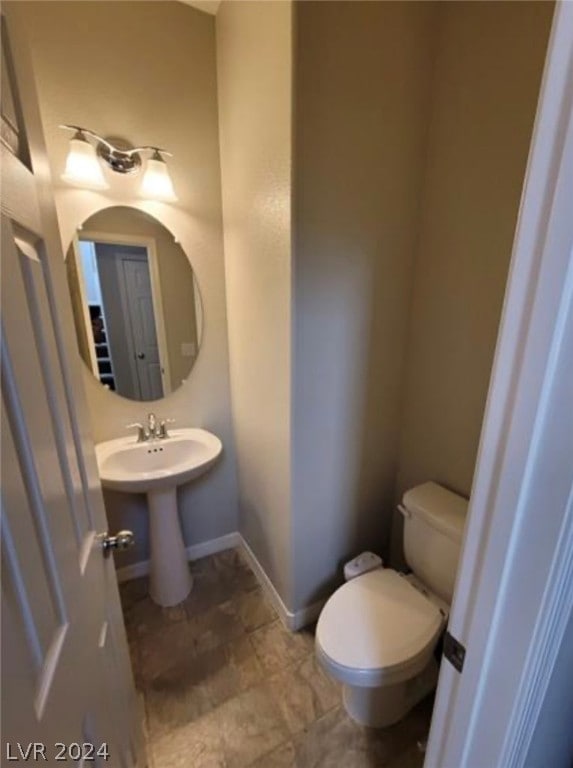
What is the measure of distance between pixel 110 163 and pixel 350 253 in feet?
3.37

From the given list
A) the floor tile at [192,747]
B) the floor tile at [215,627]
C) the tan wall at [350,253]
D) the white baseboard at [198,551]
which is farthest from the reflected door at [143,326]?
the floor tile at [192,747]

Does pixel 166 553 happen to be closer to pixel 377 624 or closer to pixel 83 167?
pixel 377 624

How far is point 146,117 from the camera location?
1512 mm

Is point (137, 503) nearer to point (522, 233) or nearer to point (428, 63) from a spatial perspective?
point (522, 233)

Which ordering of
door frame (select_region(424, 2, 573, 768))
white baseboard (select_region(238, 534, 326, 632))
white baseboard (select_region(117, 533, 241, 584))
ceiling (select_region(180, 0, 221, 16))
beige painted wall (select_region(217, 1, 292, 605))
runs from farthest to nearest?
white baseboard (select_region(117, 533, 241, 584))
white baseboard (select_region(238, 534, 326, 632))
ceiling (select_region(180, 0, 221, 16))
beige painted wall (select_region(217, 1, 292, 605))
door frame (select_region(424, 2, 573, 768))

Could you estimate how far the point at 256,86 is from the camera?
50.7 inches

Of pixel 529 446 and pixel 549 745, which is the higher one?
pixel 529 446

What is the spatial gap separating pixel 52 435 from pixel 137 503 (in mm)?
1415

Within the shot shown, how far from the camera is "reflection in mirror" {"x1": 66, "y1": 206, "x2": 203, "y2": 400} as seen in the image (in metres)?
1.57

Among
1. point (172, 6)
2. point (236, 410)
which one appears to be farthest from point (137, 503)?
point (172, 6)

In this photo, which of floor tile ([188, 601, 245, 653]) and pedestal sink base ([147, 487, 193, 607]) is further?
pedestal sink base ([147, 487, 193, 607])

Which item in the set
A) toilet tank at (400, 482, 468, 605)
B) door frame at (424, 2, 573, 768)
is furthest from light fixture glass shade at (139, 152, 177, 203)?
toilet tank at (400, 482, 468, 605)

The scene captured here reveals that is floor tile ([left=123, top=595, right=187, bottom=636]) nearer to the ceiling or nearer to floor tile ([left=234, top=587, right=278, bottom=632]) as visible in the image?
floor tile ([left=234, top=587, right=278, bottom=632])

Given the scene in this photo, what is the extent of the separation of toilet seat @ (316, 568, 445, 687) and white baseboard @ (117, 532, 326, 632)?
1.45 ft
